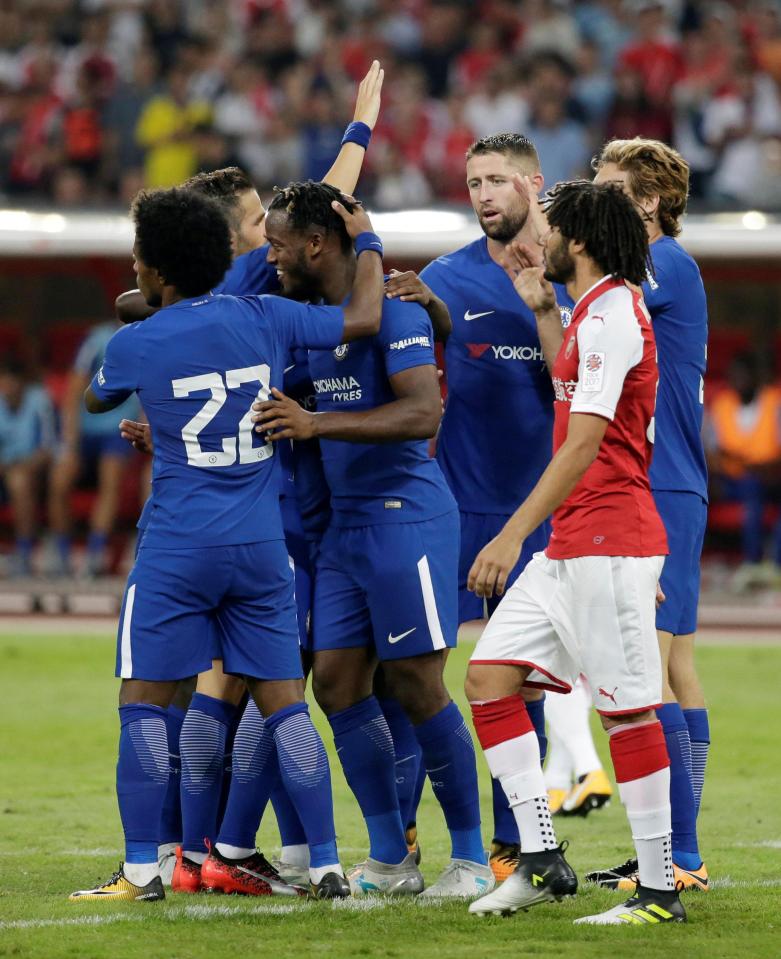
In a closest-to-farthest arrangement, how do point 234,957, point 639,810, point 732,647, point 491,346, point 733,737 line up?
point 234,957 < point 639,810 < point 491,346 < point 733,737 < point 732,647

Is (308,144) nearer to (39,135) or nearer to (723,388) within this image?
(39,135)

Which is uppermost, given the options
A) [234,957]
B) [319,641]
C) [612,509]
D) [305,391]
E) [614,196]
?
[614,196]

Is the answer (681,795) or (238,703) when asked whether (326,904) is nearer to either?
(238,703)

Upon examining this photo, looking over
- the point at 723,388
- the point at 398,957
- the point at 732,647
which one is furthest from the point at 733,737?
the point at 723,388

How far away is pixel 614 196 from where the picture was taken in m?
4.69

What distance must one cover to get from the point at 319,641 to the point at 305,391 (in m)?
0.87

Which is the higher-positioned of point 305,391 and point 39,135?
point 39,135

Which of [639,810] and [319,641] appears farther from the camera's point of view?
[319,641]

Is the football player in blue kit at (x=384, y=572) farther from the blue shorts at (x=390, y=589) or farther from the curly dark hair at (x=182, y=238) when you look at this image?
the curly dark hair at (x=182, y=238)

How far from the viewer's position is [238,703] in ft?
18.1

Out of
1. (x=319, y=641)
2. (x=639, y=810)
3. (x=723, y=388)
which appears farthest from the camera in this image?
(x=723, y=388)

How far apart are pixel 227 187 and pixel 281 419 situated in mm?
1395

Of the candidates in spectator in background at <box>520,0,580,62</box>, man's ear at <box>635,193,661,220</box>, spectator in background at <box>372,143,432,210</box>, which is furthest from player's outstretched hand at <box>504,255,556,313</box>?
spectator in background at <box>520,0,580,62</box>

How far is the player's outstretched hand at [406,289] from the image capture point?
206 inches
